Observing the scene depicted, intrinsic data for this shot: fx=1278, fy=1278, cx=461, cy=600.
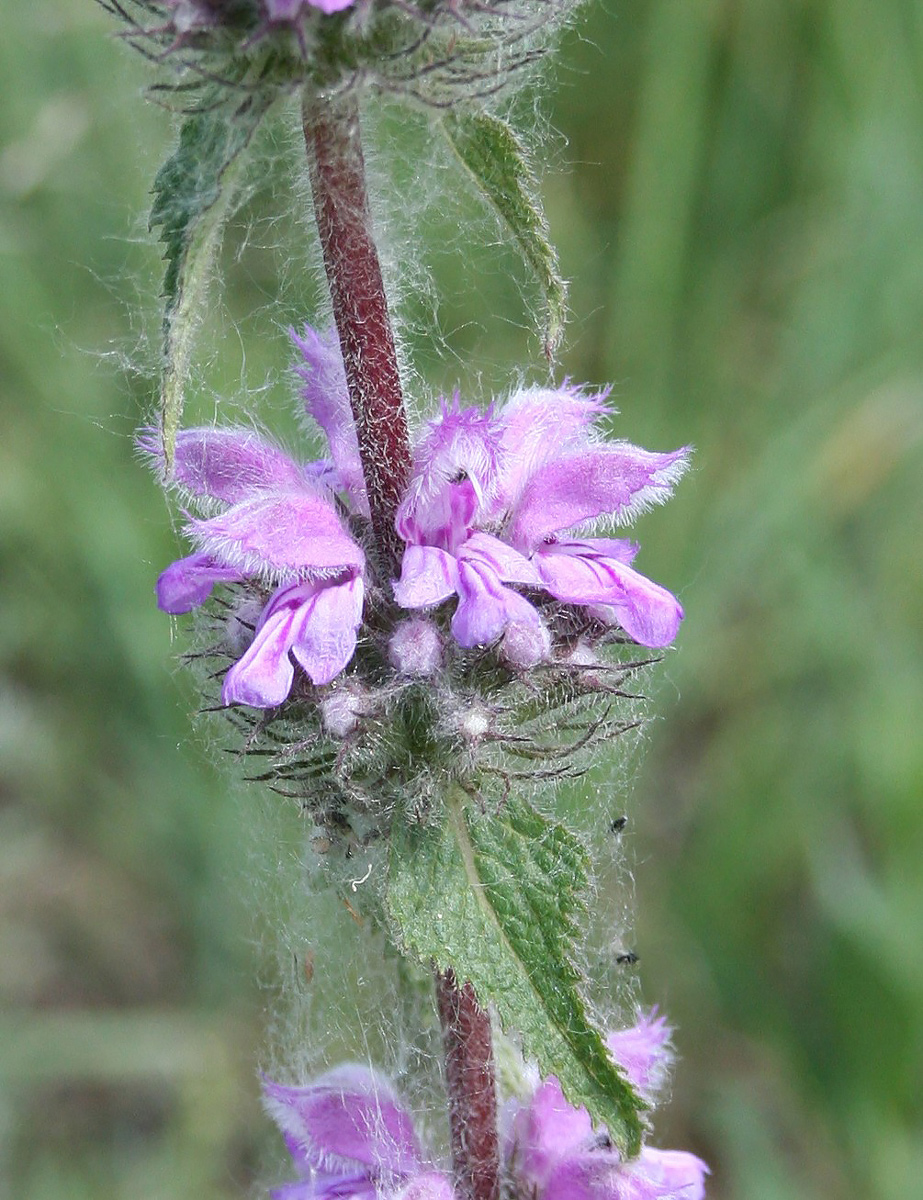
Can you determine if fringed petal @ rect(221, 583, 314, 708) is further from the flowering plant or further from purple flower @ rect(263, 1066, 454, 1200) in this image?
purple flower @ rect(263, 1066, 454, 1200)

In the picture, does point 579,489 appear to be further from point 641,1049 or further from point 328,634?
point 641,1049

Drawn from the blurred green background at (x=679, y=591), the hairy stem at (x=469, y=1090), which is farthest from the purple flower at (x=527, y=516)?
the blurred green background at (x=679, y=591)

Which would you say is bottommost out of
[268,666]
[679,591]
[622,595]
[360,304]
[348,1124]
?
[348,1124]

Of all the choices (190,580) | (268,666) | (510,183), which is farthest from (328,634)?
(510,183)

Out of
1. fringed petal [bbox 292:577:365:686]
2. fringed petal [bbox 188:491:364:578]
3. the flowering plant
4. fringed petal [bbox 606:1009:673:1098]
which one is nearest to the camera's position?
the flowering plant

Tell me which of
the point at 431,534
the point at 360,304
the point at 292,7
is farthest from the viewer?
the point at 431,534

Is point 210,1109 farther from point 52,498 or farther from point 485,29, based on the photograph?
point 485,29

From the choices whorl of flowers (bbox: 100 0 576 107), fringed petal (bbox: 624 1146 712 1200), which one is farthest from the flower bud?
fringed petal (bbox: 624 1146 712 1200)

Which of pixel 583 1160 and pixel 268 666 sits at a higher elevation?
pixel 268 666
